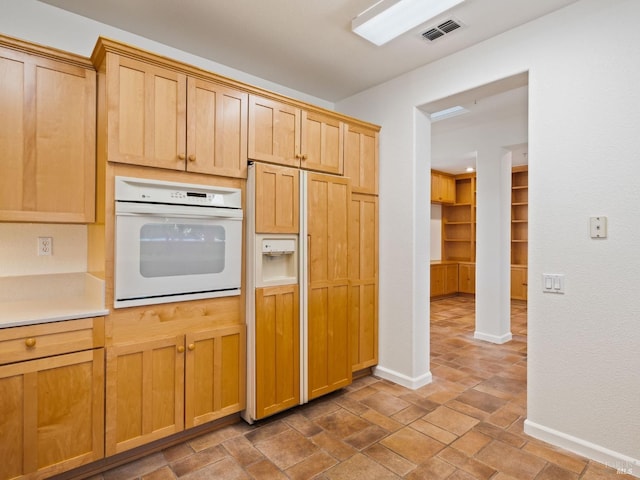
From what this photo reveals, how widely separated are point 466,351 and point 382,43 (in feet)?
11.2

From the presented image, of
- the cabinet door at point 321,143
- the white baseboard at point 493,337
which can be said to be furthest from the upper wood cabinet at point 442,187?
the cabinet door at point 321,143

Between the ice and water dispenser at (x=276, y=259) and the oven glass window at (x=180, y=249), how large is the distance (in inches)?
10.4

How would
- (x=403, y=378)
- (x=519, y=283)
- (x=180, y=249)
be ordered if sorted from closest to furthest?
→ (x=180, y=249)
(x=403, y=378)
(x=519, y=283)

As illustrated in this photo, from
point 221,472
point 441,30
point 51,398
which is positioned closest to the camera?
point 51,398

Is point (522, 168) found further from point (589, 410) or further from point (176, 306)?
point (176, 306)

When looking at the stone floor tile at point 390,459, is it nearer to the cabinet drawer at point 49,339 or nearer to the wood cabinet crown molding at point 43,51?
the cabinet drawer at point 49,339

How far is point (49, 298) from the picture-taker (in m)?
2.24

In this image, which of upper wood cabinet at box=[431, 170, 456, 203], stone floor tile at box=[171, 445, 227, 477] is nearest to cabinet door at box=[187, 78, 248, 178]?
stone floor tile at box=[171, 445, 227, 477]

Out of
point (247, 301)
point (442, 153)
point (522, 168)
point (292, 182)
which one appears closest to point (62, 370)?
point (247, 301)

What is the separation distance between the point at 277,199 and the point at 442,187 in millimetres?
5992

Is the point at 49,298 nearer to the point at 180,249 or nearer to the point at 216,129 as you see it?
the point at 180,249

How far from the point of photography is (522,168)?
7109 mm

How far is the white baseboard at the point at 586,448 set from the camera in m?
1.98

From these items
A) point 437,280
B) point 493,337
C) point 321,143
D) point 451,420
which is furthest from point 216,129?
point 437,280
